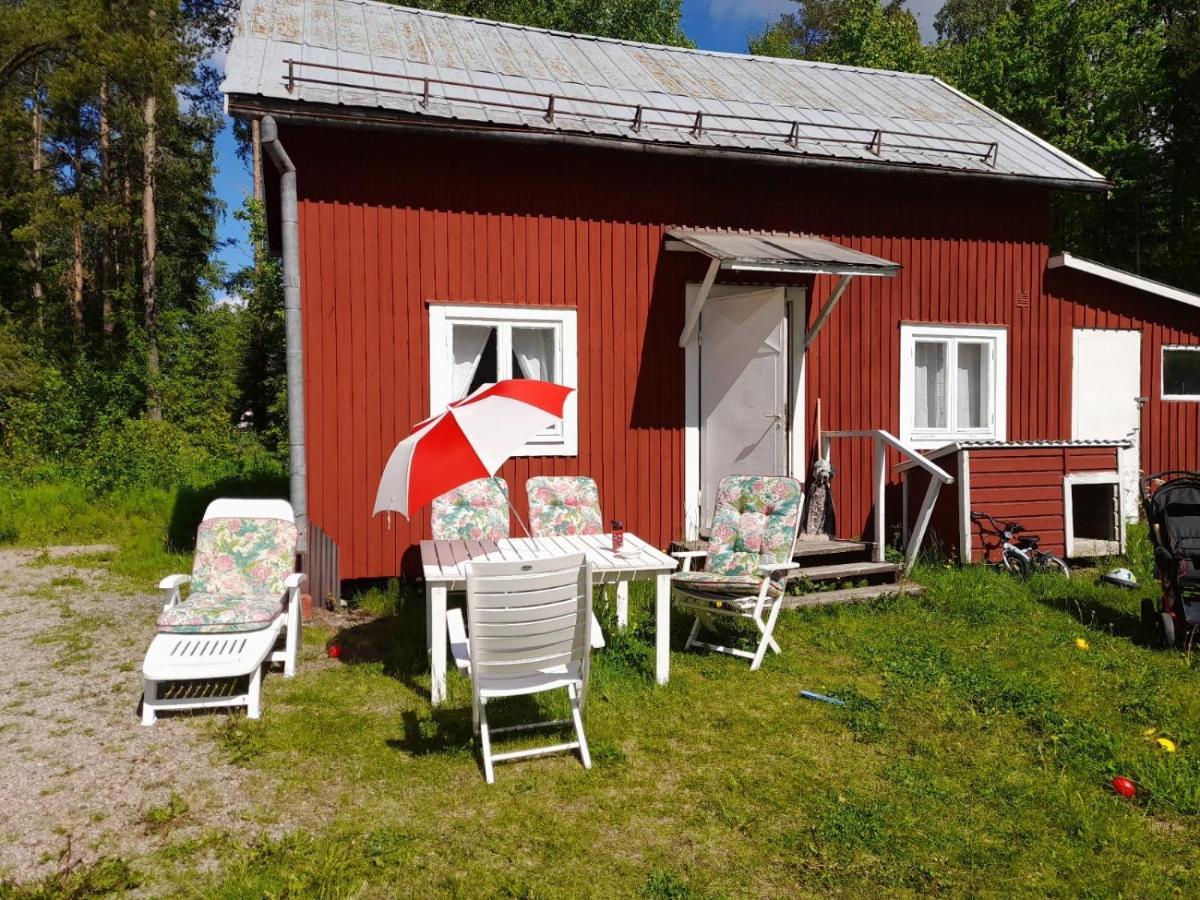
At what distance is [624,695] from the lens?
4766 mm

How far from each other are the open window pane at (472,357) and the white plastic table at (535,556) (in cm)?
206

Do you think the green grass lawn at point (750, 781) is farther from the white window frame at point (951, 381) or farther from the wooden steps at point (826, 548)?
the white window frame at point (951, 381)

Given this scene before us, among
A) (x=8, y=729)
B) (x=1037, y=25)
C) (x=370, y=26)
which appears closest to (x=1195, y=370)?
(x=370, y=26)

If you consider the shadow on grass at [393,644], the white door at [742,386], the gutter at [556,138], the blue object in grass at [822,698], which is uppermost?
the gutter at [556,138]

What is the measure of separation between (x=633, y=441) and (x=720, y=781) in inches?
177

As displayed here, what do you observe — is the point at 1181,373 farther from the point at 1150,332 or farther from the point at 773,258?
the point at 773,258

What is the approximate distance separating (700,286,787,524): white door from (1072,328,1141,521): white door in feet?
13.7

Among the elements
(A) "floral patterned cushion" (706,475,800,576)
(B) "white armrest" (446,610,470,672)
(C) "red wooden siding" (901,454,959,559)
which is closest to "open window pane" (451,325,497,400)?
(A) "floral patterned cushion" (706,475,800,576)

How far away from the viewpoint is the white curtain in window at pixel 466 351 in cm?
746

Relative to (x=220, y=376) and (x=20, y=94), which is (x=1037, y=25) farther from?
(x=20, y=94)

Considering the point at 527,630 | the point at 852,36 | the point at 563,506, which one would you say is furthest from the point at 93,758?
the point at 852,36

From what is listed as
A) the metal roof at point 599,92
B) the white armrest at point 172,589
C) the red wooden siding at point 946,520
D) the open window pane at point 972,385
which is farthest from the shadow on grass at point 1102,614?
the white armrest at point 172,589

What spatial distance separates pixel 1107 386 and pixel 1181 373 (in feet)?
4.17

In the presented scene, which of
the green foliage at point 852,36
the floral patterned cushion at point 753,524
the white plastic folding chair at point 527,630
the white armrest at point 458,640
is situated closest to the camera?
the white plastic folding chair at point 527,630
